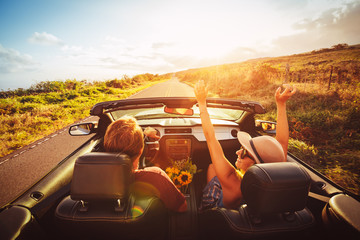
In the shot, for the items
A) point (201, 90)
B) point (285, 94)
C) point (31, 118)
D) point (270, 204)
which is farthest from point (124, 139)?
point (31, 118)

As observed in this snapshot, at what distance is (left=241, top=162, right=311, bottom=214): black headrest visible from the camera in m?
1.16

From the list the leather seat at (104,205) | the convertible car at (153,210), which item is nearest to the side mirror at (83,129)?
the convertible car at (153,210)

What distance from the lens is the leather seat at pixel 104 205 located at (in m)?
1.22

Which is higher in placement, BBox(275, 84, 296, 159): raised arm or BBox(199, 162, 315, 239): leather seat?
BBox(275, 84, 296, 159): raised arm

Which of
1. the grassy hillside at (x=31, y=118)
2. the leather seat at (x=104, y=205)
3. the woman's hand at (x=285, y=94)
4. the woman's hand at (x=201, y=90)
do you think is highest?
the woman's hand at (x=201, y=90)

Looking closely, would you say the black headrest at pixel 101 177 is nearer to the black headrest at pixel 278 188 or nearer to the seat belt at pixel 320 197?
the black headrest at pixel 278 188

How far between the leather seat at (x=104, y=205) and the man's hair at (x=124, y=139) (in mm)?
187

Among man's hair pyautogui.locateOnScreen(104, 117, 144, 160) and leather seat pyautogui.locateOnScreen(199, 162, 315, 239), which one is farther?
man's hair pyautogui.locateOnScreen(104, 117, 144, 160)

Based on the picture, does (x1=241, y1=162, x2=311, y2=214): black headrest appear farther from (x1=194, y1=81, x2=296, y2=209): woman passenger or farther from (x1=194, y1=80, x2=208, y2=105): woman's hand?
(x1=194, y1=80, x2=208, y2=105): woman's hand

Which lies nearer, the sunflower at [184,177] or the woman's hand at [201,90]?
the woman's hand at [201,90]

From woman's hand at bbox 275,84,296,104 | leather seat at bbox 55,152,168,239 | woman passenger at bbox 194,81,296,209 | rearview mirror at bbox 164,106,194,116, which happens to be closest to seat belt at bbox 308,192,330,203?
woman passenger at bbox 194,81,296,209

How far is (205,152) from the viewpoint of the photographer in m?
3.57

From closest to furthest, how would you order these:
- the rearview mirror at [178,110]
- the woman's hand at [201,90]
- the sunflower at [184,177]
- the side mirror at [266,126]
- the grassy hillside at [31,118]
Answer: the woman's hand at [201,90] < the sunflower at [184,177] < the rearview mirror at [178,110] < the side mirror at [266,126] < the grassy hillside at [31,118]

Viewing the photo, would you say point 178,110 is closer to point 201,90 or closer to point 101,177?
point 201,90
